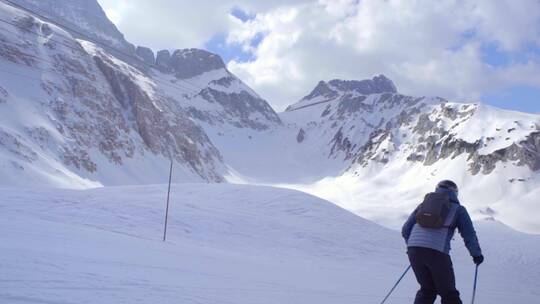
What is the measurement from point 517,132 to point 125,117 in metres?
89.4

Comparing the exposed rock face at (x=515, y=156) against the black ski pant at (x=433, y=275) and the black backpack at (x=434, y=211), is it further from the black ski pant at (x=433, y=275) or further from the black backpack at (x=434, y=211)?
the black ski pant at (x=433, y=275)

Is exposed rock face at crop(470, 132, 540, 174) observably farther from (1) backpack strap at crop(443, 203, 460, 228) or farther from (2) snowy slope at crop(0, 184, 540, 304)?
(1) backpack strap at crop(443, 203, 460, 228)

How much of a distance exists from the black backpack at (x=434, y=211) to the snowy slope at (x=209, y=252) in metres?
3.38

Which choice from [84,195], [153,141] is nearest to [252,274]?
[84,195]

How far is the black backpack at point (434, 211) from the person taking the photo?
610 centimetres

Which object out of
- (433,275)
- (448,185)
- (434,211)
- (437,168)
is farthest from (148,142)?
(433,275)

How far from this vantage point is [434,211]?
6.16 metres

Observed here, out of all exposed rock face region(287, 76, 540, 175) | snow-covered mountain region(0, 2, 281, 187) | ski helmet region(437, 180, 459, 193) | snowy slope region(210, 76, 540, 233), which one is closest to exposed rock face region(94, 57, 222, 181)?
snow-covered mountain region(0, 2, 281, 187)

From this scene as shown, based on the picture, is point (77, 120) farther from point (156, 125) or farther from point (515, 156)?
point (515, 156)

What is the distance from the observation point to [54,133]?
7906 cm

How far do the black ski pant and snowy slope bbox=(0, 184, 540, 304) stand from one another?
3.08 m

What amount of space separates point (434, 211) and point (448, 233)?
1.08 feet

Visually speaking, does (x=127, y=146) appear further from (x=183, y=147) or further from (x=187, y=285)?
(x=187, y=285)

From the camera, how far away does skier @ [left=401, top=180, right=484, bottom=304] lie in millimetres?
5945
